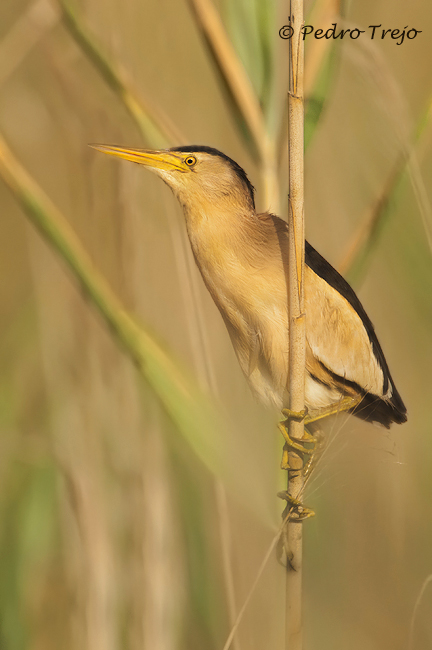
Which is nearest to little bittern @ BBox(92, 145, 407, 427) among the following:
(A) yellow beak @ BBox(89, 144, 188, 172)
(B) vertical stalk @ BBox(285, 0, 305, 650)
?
(A) yellow beak @ BBox(89, 144, 188, 172)

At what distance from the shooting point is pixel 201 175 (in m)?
0.83

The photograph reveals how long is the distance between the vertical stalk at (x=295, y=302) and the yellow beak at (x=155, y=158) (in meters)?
0.25

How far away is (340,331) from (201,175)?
0.30 meters

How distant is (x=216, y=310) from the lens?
3.22 feet

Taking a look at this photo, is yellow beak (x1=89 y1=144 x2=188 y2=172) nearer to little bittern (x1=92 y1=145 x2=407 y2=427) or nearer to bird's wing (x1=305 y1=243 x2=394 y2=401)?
little bittern (x1=92 y1=145 x2=407 y2=427)

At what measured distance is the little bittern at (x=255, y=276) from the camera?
81 cm

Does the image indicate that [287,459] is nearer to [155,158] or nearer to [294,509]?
[294,509]

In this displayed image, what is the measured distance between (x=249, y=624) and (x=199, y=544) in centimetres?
15

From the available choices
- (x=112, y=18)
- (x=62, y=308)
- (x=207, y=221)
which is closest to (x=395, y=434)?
(x=207, y=221)

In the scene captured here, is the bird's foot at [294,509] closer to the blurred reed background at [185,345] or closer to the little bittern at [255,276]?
the blurred reed background at [185,345]

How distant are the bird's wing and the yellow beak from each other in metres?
0.23

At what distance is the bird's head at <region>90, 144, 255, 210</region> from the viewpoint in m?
0.82

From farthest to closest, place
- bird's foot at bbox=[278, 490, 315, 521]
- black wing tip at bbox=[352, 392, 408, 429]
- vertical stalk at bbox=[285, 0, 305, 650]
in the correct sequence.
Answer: black wing tip at bbox=[352, 392, 408, 429], bird's foot at bbox=[278, 490, 315, 521], vertical stalk at bbox=[285, 0, 305, 650]

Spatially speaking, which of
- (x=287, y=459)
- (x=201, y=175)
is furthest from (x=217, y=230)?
(x=287, y=459)
